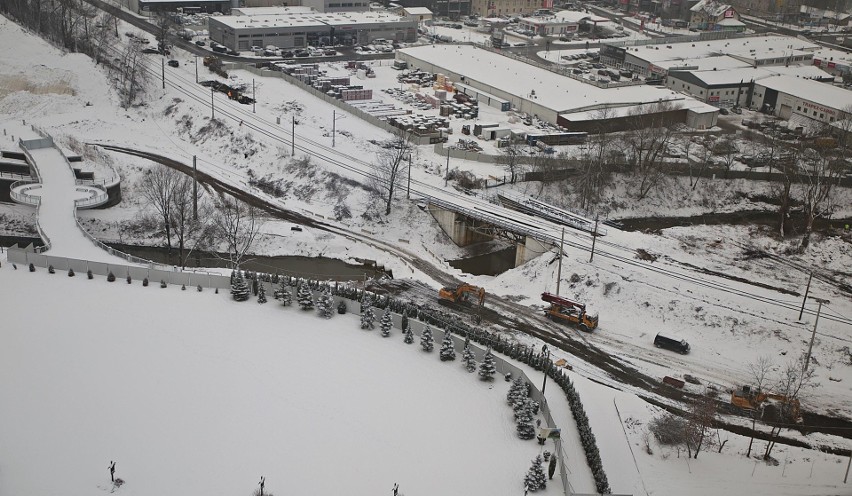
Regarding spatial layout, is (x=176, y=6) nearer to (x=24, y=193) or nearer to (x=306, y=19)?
(x=306, y=19)

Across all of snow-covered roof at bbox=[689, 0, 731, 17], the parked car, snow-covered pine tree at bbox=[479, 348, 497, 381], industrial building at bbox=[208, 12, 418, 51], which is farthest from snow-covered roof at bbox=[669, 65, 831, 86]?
snow-covered pine tree at bbox=[479, 348, 497, 381]

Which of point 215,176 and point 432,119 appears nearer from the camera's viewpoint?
point 215,176

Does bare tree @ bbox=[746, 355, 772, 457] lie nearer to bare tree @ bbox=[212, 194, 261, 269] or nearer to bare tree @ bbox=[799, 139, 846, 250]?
bare tree @ bbox=[799, 139, 846, 250]

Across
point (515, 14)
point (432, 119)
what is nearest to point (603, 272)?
point (432, 119)

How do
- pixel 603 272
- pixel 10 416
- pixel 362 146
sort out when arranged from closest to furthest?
pixel 10 416, pixel 603 272, pixel 362 146

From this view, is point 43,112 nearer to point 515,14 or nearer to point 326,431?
point 326,431

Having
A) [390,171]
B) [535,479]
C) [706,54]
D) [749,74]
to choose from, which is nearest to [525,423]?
[535,479]
